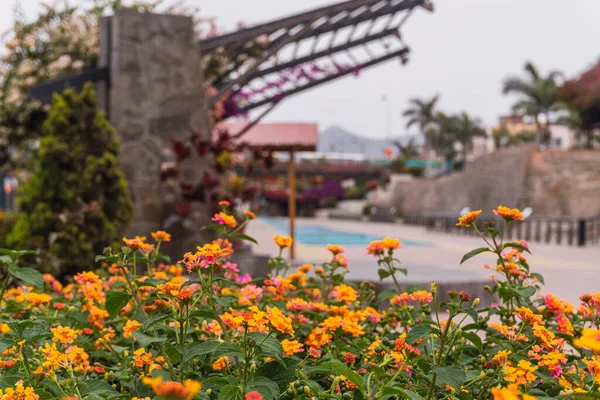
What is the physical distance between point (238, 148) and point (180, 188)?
1.13 m

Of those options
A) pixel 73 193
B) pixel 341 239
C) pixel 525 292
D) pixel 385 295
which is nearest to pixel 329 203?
pixel 341 239

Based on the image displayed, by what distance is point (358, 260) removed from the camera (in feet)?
29.1

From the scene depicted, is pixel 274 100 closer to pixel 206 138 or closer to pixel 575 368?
pixel 206 138

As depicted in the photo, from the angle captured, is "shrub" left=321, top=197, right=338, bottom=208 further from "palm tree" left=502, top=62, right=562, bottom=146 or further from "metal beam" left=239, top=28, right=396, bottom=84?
"metal beam" left=239, top=28, right=396, bottom=84

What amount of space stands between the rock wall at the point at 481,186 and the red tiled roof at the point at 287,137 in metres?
19.4

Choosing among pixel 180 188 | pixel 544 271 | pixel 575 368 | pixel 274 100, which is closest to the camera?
pixel 575 368

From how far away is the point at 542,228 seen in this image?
22812mm

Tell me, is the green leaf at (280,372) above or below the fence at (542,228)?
above

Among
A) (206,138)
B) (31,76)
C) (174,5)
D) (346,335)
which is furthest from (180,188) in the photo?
(346,335)

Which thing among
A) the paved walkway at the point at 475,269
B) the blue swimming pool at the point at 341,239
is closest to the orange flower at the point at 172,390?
the paved walkway at the point at 475,269

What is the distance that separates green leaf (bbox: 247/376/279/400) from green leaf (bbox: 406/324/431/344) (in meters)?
0.37

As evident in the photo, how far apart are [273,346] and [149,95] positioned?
6533 mm

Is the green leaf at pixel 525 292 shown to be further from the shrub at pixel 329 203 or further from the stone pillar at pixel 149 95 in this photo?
the shrub at pixel 329 203

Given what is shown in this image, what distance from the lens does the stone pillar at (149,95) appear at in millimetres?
7574
